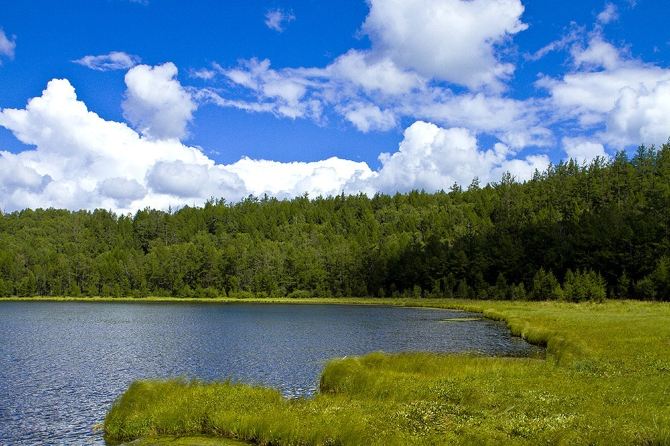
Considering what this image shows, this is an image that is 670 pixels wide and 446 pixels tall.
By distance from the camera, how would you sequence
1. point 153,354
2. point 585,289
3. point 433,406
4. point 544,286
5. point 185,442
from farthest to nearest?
point 544,286
point 585,289
point 153,354
point 433,406
point 185,442

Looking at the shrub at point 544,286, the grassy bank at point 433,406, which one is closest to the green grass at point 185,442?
the grassy bank at point 433,406

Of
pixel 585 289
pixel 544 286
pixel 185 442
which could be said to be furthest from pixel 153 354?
pixel 544 286

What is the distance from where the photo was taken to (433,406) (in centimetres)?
2409

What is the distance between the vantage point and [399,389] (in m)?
29.2

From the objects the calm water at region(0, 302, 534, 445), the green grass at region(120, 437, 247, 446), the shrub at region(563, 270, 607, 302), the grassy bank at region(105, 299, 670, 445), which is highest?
the shrub at region(563, 270, 607, 302)

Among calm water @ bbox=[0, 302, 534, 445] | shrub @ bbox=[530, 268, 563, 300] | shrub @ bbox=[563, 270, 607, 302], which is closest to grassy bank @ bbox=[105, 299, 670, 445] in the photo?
calm water @ bbox=[0, 302, 534, 445]

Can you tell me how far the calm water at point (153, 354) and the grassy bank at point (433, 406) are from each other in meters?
4.20

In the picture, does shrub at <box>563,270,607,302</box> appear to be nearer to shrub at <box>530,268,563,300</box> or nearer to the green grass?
shrub at <box>530,268,563,300</box>

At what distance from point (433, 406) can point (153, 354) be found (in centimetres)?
4028

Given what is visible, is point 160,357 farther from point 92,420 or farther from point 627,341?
point 627,341

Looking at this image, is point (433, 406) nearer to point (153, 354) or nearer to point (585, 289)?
point (153, 354)

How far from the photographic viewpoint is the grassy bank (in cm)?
1952

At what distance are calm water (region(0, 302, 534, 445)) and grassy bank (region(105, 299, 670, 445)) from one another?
4.20 m

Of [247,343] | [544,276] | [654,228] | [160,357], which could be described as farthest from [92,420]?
[654,228]
